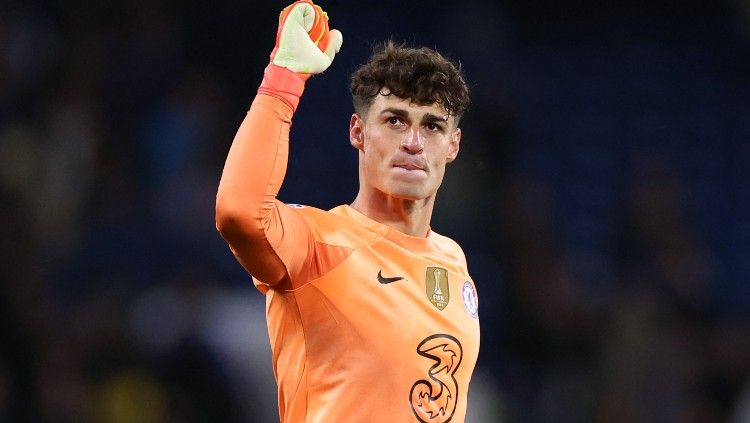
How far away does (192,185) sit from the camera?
725cm

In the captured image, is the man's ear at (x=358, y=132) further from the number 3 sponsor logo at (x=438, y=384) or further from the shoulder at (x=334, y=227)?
the number 3 sponsor logo at (x=438, y=384)

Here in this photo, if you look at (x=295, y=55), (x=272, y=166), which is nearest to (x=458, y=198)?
(x=295, y=55)

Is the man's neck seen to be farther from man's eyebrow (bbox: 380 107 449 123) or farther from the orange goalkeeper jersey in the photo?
man's eyebrow (bbox: 380 107 449 123)

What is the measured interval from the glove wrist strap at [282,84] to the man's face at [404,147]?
500mm

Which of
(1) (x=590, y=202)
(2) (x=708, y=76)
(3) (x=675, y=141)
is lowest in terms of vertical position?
(1) (x=590, y=202)

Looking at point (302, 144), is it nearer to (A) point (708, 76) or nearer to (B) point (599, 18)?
(B) point (599, 18)

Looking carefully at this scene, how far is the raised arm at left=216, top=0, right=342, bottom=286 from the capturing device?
2951mm

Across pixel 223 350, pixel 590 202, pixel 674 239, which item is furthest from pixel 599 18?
pixel 223 350

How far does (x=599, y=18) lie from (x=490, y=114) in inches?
69.7

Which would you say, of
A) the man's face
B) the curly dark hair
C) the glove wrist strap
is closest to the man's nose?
the man's face

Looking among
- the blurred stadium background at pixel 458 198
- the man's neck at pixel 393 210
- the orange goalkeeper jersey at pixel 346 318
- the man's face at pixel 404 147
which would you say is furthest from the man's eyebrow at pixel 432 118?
the blurred stadium background at pixel 458 198

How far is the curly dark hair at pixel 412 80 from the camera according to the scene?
3615mm

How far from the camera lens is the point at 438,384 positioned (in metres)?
3.40

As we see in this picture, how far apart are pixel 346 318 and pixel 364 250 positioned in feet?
0.82
